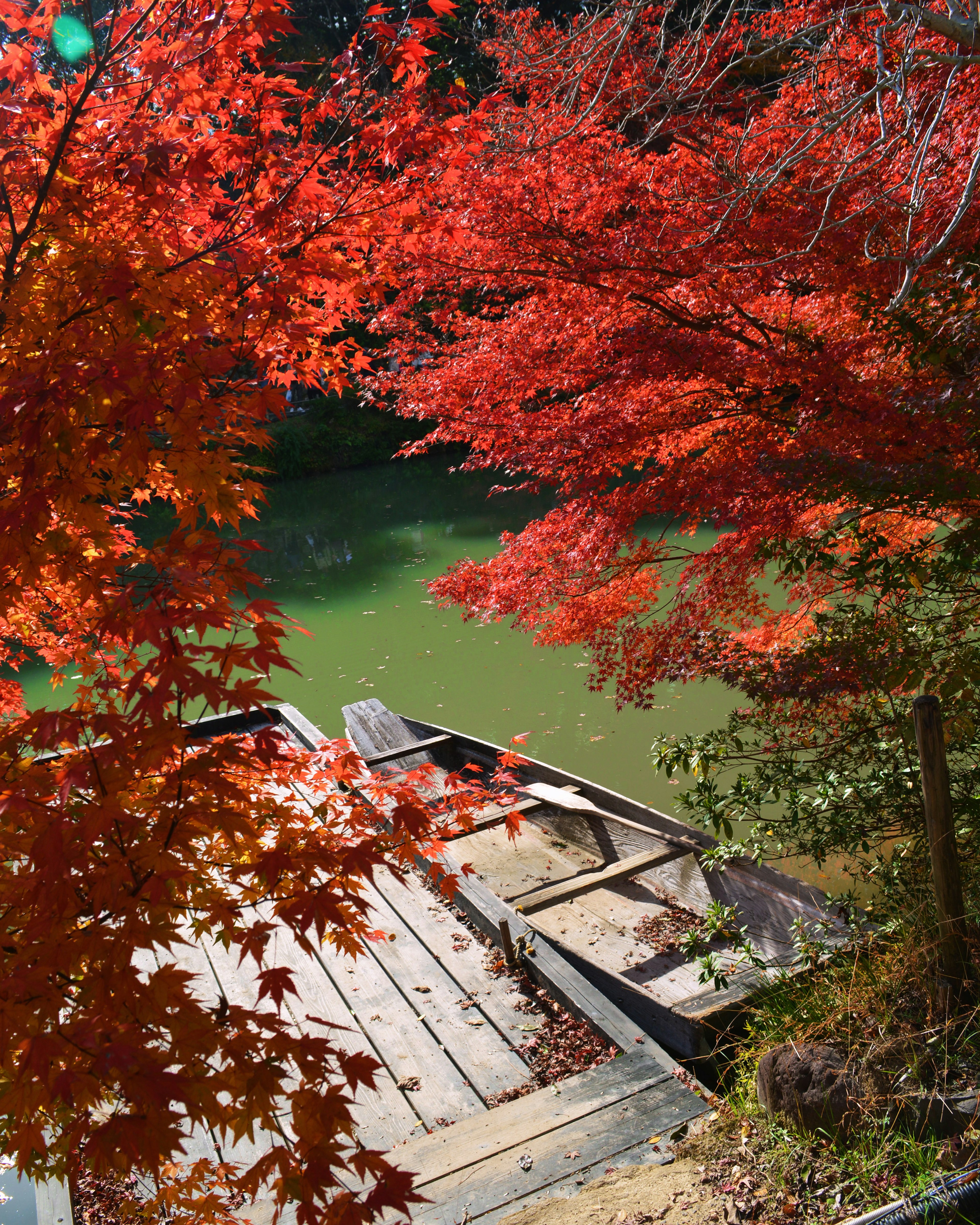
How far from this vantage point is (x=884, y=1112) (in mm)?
2236

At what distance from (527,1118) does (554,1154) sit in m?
0.19

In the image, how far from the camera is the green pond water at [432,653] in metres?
7.67

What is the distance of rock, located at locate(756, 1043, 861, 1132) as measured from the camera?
→ 89.9 inches

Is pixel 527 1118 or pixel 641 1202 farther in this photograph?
pixel 527 1118

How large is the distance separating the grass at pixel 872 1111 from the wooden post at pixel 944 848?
0.05 metres

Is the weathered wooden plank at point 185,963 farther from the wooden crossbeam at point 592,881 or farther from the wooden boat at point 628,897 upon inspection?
the wooden crossbeam at point 592,881

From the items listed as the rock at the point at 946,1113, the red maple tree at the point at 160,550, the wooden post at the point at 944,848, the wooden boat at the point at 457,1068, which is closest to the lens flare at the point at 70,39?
the red maple tree at the point at 160,550

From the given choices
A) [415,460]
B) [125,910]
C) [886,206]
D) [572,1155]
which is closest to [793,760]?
[572,1155]

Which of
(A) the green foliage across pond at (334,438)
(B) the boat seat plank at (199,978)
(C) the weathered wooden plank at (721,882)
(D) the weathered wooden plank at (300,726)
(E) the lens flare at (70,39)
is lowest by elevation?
(C) the weathered wooden plank at (721,882)

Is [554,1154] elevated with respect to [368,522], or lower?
lower

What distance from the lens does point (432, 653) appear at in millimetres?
10633

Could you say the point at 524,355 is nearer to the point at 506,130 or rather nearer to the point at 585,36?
the point at 506,130

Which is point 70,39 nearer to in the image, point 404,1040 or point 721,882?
point 404,1040

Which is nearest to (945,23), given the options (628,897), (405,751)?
(628,897)
